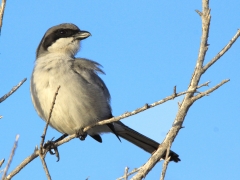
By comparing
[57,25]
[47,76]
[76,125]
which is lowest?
[76,125]

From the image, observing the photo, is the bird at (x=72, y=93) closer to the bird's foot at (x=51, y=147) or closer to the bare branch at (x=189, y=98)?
the bird's foot at (x=51, y=147)

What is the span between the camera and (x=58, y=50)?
6.58 meters

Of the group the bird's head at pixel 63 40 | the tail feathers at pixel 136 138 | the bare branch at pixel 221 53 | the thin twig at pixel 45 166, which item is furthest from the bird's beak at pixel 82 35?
the thin twig at pixel 45 166

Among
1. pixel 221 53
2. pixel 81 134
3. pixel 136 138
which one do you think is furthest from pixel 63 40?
pixel 221 53

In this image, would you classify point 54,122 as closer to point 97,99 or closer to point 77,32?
point 97,99

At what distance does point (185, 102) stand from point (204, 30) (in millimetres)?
671

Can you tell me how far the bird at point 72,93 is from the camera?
18.4ft

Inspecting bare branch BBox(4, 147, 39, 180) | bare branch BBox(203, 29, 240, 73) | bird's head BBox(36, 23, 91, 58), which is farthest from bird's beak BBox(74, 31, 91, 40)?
bare branch BBox(203, 29, 240, 73)

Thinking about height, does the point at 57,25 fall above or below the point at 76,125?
above

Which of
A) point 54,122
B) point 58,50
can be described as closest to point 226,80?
point 54,122

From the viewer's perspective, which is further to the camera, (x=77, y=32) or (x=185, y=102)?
(x=77, y=32)

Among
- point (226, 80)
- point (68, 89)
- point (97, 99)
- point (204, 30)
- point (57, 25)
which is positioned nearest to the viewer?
point (226, 80)

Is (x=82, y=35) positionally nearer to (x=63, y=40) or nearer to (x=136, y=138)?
(x=63, y=40)

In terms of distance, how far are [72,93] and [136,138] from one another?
4.94 feet
